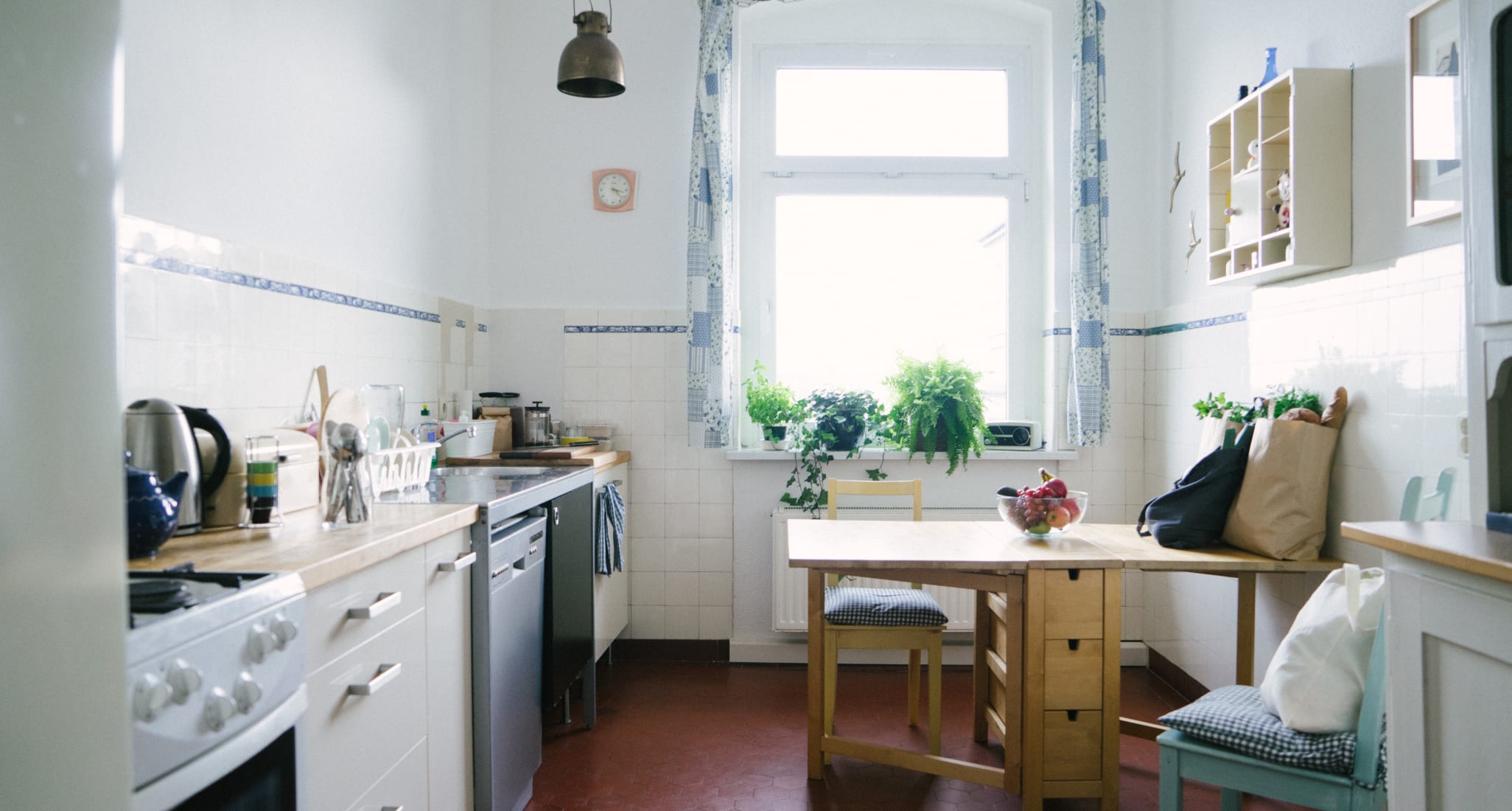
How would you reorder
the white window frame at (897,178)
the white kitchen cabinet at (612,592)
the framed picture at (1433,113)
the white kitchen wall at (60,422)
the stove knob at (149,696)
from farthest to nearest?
the white window frame at (897,178) < the white kitchen cabinet at (612,592) < the framed picture at (1433,113) < the stove knob at (149,696) < the white kitchen wall at (60,422)

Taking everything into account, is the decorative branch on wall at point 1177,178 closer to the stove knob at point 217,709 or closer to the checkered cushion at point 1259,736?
the checkered cushion at point 1259,736

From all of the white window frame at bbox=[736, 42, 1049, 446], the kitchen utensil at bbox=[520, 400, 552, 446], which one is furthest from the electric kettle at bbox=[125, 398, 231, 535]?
the white window frame at bbox=[736, 42, 1049, 446]

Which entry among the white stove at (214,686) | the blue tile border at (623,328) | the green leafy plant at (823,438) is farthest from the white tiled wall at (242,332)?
the green leafy plant at (823,438)

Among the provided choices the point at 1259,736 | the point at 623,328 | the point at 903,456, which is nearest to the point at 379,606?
the point at 1259,736

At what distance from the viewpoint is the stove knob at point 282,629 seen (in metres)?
1.30

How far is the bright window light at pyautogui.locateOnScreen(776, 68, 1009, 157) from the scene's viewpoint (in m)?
4.16

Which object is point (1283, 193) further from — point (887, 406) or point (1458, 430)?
point (887, 406)

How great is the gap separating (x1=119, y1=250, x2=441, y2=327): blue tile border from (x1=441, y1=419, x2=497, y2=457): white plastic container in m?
0.43

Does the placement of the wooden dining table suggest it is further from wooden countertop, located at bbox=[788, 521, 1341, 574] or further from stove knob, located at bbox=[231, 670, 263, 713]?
stove knob, located at bbox=[231, 670, 263, 713]

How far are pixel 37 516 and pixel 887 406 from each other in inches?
136

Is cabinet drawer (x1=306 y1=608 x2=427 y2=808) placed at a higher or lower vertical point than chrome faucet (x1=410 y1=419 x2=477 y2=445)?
lower

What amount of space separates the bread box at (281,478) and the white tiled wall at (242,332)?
0.13m

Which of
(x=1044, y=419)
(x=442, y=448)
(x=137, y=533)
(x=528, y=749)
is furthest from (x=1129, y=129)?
(x=137, y=533)

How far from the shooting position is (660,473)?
404 cm
